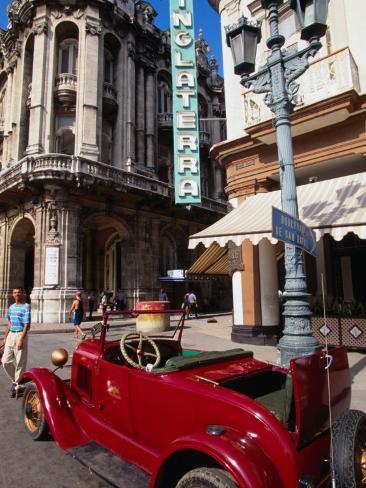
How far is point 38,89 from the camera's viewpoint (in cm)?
2067

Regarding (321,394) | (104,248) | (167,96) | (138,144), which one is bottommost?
(321,394)

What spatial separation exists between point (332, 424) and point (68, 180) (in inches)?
692

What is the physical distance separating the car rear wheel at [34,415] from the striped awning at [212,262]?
6.81m

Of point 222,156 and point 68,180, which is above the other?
point 68,180

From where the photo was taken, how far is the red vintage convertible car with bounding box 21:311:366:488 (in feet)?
7.39

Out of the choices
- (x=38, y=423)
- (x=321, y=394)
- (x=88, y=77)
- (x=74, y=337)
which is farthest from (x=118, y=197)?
(x=321, y=394)

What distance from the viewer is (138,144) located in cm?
2342

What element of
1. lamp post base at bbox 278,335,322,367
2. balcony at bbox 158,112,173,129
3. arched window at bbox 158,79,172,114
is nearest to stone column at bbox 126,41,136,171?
balcony at bbox 158,112,173,129

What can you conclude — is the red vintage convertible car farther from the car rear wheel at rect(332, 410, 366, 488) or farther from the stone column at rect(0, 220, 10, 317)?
the stone column at rect(0, 220, 10, 317)

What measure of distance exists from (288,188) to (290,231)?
3.74 feet

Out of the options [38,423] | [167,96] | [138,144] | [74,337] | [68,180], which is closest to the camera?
[38,423]

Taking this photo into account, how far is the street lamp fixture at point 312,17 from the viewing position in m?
5.19

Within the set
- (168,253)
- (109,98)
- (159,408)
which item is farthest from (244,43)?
(168,253)

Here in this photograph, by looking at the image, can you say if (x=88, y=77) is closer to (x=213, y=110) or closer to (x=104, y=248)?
(x=104, y=248)
